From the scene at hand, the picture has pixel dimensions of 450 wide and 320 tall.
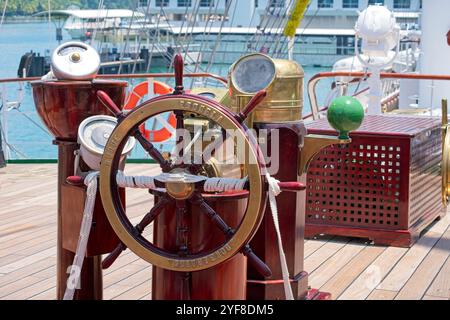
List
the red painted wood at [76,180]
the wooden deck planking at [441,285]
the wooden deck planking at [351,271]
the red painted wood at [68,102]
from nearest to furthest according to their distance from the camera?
1. the red painted wood at [76,180]
2. the red painted wood at [68,102]
3. the wooden deck planking at [441,285]
4. the wooden deck planking at [351,271]

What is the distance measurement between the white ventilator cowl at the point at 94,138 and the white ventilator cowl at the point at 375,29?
6795 mm

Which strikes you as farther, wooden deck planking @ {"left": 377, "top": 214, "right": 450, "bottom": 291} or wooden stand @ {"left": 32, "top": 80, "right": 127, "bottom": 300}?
wooden deck planking @ {"left": 377, "top": 214, "right": 450, "bottom": 291}

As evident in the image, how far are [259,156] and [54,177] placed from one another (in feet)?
13.6

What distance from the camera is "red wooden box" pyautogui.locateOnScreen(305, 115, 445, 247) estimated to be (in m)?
4.19

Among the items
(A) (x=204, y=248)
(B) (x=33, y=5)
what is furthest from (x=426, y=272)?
(B) (x=33, y=5)

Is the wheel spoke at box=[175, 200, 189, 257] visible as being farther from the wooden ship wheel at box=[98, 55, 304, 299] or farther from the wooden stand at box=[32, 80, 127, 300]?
the wooden stand at box=[32, 80, 127, 300]

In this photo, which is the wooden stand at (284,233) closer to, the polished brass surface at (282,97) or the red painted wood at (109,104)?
the polished brass surface at (282,97)

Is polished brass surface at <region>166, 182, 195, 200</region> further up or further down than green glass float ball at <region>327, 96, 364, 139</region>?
further down

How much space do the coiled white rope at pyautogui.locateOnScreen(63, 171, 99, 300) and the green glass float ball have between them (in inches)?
29.2

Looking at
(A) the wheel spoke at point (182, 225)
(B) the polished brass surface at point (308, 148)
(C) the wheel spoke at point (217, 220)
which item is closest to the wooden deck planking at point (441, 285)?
(B) the polished brass surface at point (308, 148)

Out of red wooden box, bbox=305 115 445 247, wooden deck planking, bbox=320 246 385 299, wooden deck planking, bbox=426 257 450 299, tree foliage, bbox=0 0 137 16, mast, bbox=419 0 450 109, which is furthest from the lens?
tree foliage, bbox=0 0 137 16

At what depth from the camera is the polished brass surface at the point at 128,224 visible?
2.19m

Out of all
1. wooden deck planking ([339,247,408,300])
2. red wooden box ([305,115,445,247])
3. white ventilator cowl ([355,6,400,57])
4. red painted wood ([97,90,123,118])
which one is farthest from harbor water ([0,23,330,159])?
white ventilator cowl ([355,6,400,57])

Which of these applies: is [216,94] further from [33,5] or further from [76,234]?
[33,5]
